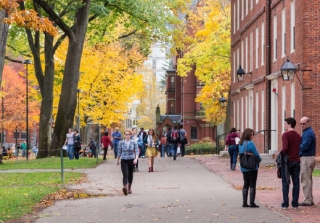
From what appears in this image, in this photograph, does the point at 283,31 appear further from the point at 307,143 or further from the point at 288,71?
the point at 307,143

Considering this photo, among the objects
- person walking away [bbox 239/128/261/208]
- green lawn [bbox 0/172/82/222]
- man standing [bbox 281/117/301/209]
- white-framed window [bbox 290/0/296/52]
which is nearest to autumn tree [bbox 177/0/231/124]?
white-framed window [bbox 290/0/296/52]

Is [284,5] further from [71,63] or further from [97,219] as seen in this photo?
[97,219]

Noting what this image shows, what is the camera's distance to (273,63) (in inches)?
1375

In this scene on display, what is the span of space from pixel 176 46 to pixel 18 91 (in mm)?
37893

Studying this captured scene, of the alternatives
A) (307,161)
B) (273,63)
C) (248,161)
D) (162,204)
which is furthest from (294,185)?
(273,63)

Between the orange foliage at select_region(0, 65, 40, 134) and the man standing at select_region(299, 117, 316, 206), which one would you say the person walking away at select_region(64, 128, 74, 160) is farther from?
the orange foliage at select_region(0, 65, 40, 134)

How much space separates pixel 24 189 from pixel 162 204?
186 inches

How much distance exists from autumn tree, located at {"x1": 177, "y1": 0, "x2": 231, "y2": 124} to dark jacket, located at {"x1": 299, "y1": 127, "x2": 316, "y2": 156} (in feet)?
130

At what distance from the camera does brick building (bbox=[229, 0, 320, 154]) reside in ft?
92.7

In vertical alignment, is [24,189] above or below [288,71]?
below

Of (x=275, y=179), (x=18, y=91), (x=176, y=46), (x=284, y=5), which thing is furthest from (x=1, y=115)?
(x=275, y=179)

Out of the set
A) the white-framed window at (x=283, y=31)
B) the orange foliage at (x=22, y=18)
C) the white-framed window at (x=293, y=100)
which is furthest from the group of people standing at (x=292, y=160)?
the white-framed window at (x=283, y=31)

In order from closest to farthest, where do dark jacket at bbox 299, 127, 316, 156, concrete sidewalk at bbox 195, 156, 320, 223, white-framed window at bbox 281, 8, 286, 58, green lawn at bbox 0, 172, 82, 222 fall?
concrete sidewalk at bbox 195, 156, 320, 223 → green lawn at bbox 0, 172, 82, 222 → dark jacket at bbox 299, 127, 316, 156 → white-framed window at bbox 281, 8, 286, 58

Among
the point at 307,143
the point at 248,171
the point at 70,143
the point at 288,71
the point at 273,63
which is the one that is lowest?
the point at 248,171
